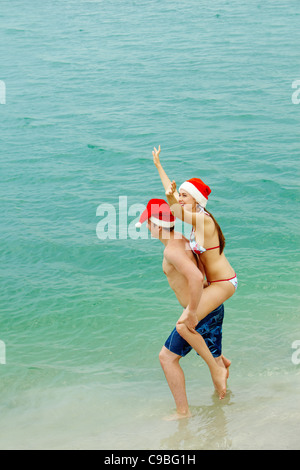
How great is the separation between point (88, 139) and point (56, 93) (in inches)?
160

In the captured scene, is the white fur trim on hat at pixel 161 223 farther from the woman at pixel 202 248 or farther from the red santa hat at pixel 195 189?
the red santa hat at pixel 195 189

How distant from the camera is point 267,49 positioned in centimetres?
2111

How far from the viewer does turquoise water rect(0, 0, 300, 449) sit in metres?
5.98

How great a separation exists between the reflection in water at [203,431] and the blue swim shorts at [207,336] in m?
0.53

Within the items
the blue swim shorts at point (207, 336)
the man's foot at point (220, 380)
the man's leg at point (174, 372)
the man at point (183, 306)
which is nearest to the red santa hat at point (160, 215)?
the man at point (183, 306)

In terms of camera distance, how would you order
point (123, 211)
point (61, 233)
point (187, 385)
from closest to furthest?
point (187, 385) → point (61, 233) → point (123, 211)

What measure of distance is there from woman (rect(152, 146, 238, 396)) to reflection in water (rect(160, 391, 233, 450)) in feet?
2.21

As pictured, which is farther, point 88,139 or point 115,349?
point 88,139

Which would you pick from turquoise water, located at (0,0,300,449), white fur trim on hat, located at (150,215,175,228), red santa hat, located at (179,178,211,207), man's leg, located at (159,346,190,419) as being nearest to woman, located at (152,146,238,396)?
red santa hat, located at (179,178,211,207)

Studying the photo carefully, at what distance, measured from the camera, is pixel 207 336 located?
5680 mm

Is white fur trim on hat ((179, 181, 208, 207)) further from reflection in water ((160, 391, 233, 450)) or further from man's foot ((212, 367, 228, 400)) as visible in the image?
reflection in water ((160, 391, 233, 450))

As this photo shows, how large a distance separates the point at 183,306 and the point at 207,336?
1.28ft

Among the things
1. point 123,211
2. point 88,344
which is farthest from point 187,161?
point 88,344

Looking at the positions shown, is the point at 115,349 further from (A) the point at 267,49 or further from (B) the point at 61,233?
(A) the point at 267,49
